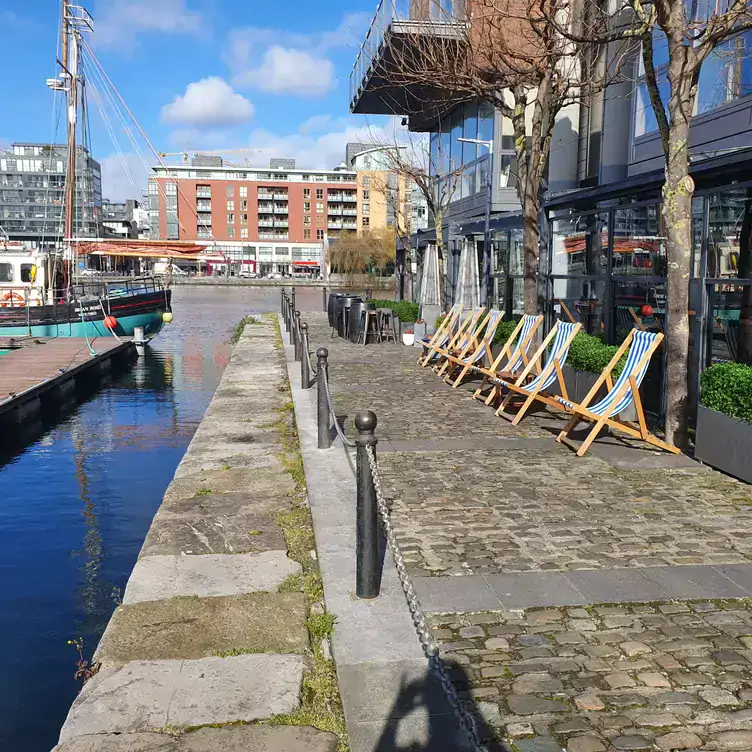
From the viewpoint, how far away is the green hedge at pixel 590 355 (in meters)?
9.34

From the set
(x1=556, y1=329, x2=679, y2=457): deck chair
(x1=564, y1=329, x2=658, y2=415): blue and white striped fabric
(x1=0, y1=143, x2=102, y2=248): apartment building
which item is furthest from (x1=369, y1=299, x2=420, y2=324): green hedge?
(x1=0, y1=143, x2=102, y2=248): apartment building

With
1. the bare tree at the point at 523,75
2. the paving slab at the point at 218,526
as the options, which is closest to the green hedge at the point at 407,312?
the bare tree at the point at 523,75

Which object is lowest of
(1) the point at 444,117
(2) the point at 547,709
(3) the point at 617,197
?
(2) the point at 547,709

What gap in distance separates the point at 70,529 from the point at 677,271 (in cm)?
662

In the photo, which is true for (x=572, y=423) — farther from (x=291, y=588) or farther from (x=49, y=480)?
(x=49, y=480)

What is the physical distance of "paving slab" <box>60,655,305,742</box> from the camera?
3.09 metres

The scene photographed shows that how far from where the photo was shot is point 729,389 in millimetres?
6812

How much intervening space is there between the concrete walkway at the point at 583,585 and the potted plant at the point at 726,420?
0.19 m

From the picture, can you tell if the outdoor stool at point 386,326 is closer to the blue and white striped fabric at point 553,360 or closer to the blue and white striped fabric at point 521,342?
the blue and white striped fabric at point 521,342

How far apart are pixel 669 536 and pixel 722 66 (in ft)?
25.5

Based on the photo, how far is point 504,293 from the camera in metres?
15.9

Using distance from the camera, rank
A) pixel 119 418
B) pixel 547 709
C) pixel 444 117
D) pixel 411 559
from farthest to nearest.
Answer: pixel 444 117, pixel 119 418, pixel 411 559, pixel 547 709

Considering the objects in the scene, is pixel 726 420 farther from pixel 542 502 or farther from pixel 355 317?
pixel 355 317

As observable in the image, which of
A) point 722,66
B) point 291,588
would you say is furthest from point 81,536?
point 722,66
